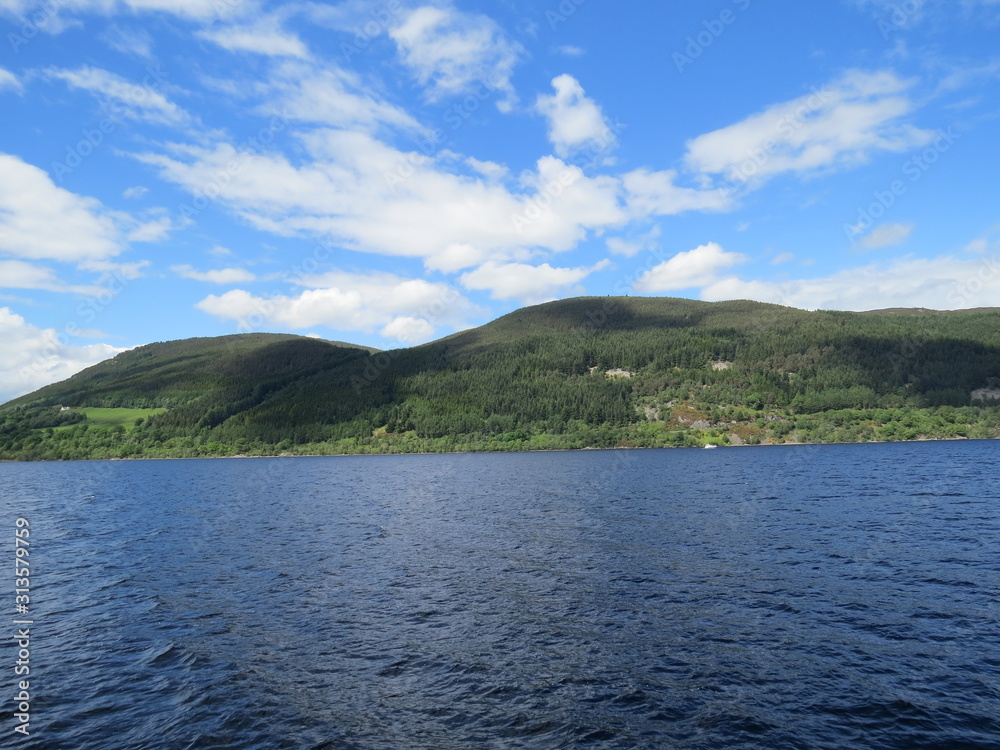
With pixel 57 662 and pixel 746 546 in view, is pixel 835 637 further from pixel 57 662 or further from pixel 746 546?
pixel 57 662

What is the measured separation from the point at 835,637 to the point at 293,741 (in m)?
25.1

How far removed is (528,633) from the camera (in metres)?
29.8

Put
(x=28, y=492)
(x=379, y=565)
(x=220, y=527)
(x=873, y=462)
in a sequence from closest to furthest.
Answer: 1. (x=379, y=565)
2. (x=220, y=527)
3. (x=28, y=492)
4. (x=873, y=462)

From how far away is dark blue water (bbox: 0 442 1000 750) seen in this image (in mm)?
20641

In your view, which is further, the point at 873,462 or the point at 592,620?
the point at 873,462

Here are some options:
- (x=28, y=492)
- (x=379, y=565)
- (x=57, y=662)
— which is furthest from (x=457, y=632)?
(x=28, y=492)

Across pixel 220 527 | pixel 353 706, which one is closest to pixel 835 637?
pixel 353 706

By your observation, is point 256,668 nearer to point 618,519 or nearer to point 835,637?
point 835,637

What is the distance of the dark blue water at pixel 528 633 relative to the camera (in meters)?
20.6

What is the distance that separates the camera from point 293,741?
1984 centimetres

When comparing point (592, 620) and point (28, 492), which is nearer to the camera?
point (592, 620)

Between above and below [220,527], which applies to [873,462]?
below

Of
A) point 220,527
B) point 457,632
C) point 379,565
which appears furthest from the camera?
point 220,527

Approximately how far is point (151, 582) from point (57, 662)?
15117 mm
